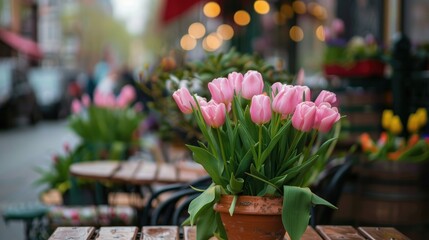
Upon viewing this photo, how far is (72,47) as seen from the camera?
80062mm

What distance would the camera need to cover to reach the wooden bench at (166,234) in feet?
8.81

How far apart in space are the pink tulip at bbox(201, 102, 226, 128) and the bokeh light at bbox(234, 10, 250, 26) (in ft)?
45.2

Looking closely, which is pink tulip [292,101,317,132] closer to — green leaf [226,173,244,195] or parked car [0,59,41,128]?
green leaf [226,173,244,195]

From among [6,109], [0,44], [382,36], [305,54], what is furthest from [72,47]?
[382,36]

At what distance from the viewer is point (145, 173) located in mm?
5145

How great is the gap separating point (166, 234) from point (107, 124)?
15.2 feet

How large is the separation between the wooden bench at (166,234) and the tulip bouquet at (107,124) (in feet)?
13.8

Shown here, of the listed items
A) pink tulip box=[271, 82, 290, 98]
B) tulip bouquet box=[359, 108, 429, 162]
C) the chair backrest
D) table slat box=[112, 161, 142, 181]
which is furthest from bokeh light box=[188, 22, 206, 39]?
pink tulip box=[271, 82, 290, 98]

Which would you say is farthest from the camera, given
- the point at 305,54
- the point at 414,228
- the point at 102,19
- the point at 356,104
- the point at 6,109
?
the point at 102,19

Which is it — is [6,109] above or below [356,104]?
below

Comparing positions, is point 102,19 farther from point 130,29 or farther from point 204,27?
point 204,27

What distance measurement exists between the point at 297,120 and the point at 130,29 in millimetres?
77335

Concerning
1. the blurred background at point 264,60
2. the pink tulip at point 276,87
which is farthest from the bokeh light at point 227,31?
the pink tulip at point 276,87

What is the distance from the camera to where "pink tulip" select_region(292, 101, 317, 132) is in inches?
86.4
